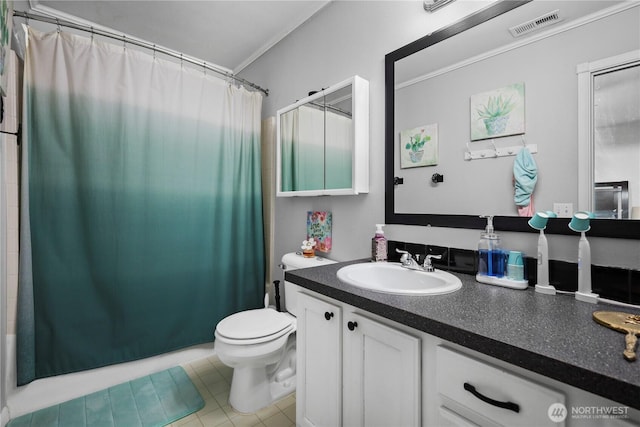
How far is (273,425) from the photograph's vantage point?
1.46m

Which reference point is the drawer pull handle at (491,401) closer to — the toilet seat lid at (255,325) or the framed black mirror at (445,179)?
the framed black mirror at (445,179)

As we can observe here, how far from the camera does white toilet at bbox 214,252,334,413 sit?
1449mm

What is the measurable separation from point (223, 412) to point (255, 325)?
487 millimetres

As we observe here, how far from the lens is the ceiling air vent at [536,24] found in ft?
3.31

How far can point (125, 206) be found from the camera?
178 cm

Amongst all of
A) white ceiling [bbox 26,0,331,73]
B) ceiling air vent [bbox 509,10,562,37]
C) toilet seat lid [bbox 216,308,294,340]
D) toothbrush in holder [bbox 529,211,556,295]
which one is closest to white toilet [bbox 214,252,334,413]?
toilet seat lid [bbox 216,308,294,340]

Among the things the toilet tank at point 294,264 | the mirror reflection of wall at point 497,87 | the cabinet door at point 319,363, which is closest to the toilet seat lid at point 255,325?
the toilet tank at point 294,264

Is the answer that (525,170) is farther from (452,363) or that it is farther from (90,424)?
→ (90,424)

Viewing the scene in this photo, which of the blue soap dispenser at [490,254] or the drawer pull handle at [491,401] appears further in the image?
the blue soap dispenser at [490,254]

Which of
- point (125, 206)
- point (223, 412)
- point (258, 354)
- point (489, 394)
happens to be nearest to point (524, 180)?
point (489, 394)

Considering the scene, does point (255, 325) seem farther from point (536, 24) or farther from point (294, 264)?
point (536, 24)

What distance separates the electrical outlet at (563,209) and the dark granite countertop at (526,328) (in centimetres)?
27

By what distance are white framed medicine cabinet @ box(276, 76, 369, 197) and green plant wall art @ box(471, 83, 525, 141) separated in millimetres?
567


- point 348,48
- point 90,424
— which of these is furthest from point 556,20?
point 90,424
